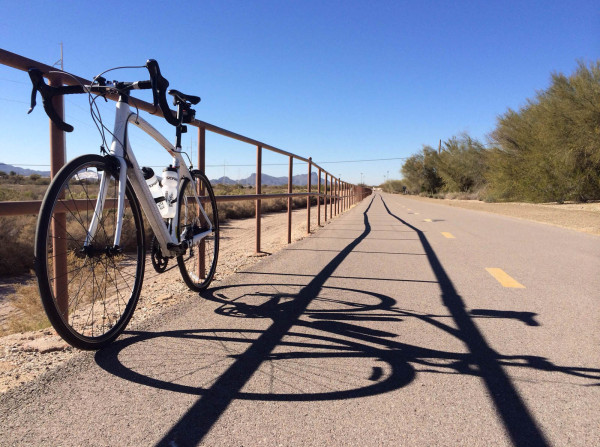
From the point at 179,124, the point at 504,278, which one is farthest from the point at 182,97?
the point at 504,278

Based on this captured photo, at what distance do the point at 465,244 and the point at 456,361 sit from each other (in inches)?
217

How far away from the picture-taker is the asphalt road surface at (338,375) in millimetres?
1796

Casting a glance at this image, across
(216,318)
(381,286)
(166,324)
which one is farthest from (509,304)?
(166,324)

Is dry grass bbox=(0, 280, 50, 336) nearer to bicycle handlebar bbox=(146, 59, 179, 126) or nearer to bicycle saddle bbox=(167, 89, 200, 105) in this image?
bicycle handlebar bbox=(146, 59, 179, 126)

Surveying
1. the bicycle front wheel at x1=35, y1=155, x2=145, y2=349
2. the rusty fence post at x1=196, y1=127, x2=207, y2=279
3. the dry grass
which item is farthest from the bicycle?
the rusty fence post at x1=196, y1=127, x2=207, y2=279

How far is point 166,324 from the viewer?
3.06 metres

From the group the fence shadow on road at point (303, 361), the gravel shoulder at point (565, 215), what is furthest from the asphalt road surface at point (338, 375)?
the gravel shoulder at point (565, 215)

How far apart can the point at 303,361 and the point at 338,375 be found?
248 millimetres

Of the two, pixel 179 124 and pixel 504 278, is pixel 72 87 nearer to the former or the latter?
pixel 179 124

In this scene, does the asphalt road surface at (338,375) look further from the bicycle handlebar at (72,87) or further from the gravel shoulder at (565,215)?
the gravel shoulder at (565,215)

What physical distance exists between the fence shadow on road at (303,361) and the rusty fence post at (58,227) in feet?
1.47

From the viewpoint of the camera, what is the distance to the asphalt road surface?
1.80m

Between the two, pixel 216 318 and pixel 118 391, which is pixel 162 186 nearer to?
pixel 216 318

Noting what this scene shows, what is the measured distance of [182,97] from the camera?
3635 mm
